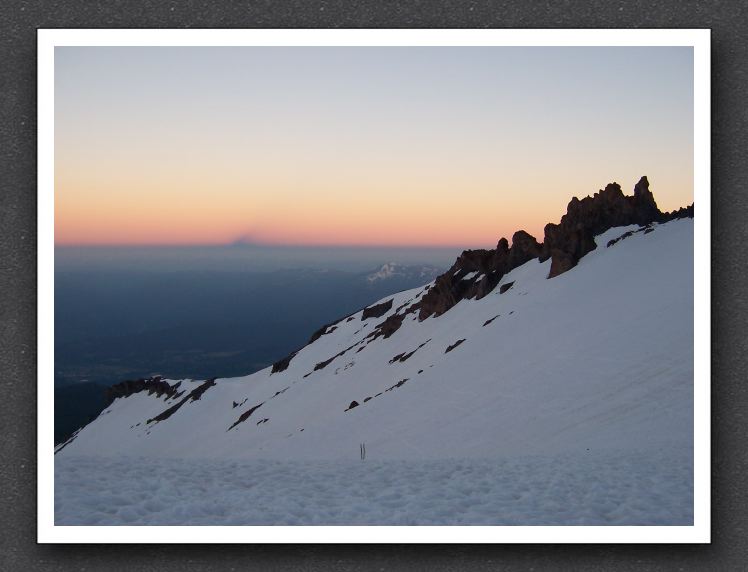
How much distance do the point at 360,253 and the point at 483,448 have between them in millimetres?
3658

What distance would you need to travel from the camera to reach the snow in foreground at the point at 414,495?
8.83 meters

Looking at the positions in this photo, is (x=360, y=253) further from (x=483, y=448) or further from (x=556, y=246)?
(x=556, y=246)

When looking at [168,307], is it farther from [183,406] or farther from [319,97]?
Answer: [183,406]

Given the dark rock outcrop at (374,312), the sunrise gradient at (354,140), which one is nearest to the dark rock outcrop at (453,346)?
the sunrise gradient at (354,140)

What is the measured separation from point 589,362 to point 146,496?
7.12 m

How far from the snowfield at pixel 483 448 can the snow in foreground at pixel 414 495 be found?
2 cm

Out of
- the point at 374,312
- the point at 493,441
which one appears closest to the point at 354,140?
the point at 493,441

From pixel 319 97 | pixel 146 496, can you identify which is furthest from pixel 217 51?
pixel 146 496

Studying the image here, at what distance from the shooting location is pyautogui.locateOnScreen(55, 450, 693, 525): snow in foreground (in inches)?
348

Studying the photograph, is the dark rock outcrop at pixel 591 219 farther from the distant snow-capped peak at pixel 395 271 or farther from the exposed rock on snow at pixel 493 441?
the distant snow-capped peak at pixel 395 271

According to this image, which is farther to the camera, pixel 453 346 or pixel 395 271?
pixel 453 346

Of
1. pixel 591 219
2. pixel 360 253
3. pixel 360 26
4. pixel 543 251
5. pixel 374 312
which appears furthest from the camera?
pixel 374 312

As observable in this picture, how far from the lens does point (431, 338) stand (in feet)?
70.2

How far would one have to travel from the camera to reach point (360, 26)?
31.0ft
